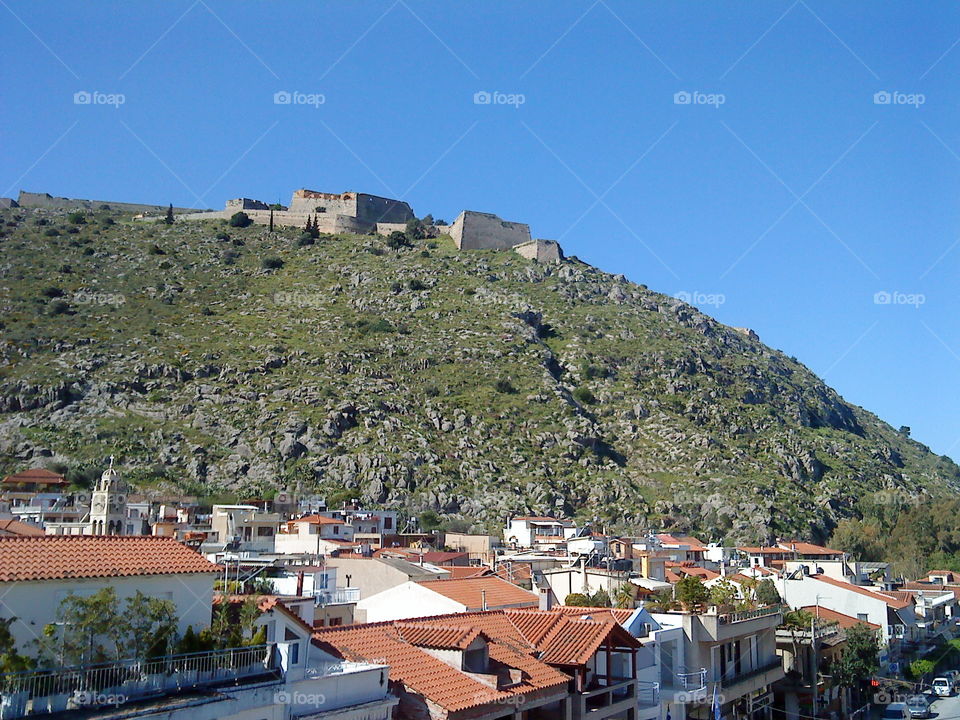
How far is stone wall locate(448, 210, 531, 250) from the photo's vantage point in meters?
164

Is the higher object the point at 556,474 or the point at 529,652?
the point at 556,474

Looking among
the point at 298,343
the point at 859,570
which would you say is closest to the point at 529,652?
the point at 859,570

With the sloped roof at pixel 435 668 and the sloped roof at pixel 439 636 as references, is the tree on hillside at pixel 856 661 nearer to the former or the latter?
the sloped roof at pixel 435 668

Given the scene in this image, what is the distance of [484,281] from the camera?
470 feet

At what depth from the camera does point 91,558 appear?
14.7 m

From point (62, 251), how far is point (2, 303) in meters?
24.1

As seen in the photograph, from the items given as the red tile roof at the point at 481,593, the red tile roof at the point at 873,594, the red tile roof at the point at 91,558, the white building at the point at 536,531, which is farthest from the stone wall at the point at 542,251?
the red tile roof at the point at 91,558

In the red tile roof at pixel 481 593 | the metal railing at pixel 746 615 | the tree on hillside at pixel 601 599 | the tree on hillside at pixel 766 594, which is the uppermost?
the red tile roof at pixel 481 593

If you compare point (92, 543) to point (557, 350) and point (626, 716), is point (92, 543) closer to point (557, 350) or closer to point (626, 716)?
point (626, 716)

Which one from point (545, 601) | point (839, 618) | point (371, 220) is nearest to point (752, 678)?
point (545, 601)

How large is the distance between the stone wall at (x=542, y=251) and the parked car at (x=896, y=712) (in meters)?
120

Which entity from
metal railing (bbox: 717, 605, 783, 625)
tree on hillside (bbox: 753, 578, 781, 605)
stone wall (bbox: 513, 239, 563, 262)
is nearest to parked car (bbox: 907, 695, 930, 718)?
tree on hillside (bbox: 753, 578, 781, 605)

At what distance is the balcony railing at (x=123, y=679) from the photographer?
39.2ft

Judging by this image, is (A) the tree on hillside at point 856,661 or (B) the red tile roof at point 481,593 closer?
(B) the red tile roof at point 481,593
